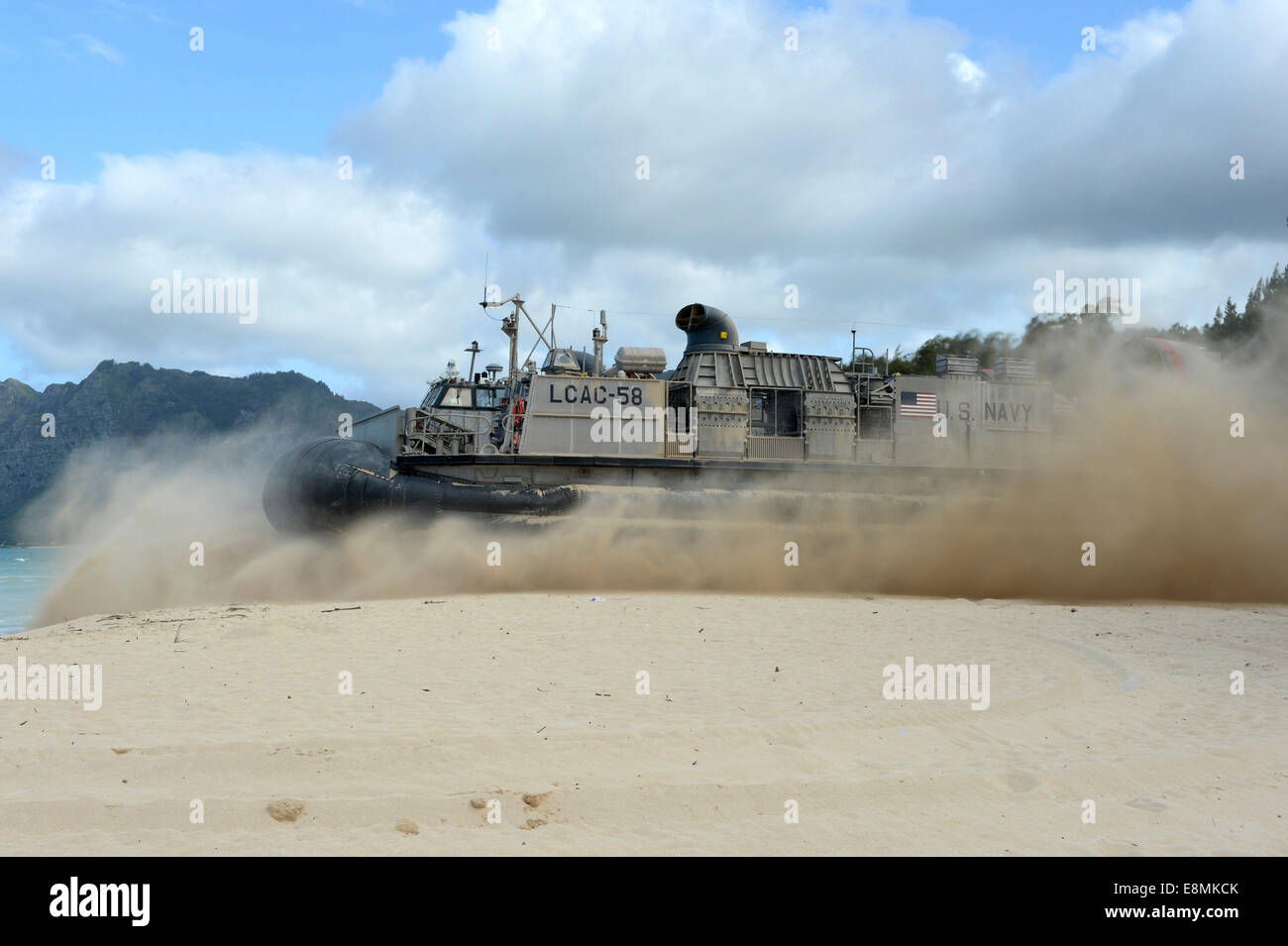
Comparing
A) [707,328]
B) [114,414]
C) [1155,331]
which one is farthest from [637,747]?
[114,414]

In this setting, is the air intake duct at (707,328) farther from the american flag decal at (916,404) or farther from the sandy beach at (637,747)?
the sandy beach at (637,747)

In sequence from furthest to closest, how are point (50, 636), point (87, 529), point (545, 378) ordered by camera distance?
point (87, 529), point (545, 378), point (50, 636)

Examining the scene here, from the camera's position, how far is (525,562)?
11.7m

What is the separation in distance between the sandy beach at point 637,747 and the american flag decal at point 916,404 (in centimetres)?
639

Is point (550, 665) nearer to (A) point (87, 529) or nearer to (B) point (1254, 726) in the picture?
(B) point (1254, 726)

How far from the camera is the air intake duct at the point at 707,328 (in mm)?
14266

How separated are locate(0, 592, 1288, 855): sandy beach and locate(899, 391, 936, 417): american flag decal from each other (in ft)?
21.0

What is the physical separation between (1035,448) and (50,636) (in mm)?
12716

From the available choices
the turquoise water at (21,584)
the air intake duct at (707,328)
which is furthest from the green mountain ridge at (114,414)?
the air intake duct at (707,328)

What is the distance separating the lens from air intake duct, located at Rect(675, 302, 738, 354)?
14.3 metres

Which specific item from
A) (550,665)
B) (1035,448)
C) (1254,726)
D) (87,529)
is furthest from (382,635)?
(87,529)

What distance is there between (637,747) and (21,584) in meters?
32.3

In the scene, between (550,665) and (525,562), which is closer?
(550,665)

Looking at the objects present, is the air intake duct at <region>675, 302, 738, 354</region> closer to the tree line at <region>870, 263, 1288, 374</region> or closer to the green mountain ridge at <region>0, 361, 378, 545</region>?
the tree line at <region>870, 263, 1288, 374</region>
